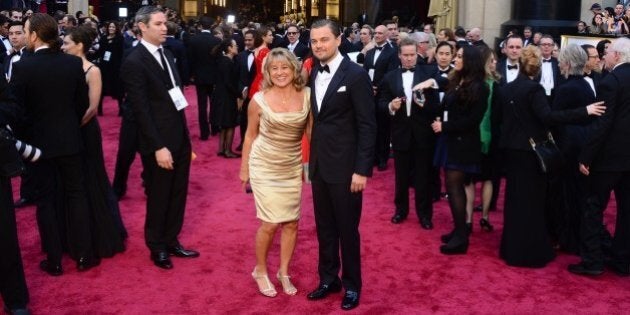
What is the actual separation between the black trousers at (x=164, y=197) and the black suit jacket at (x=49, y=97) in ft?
1.72

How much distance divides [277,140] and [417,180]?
6.71 ft

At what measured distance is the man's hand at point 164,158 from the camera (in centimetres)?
450

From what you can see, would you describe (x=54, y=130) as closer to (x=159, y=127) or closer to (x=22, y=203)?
(x=159, y=127)

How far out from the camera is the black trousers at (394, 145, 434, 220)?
5.81m

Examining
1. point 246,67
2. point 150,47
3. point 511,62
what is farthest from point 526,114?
point 246,67

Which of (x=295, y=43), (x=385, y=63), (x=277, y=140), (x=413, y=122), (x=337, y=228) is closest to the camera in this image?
(x=277, y=140)

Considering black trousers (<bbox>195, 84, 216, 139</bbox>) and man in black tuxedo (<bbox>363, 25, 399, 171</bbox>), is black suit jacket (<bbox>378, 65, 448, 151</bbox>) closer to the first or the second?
man in black tuxedo (<bbox>363, 25, 399, 171</bbox>)

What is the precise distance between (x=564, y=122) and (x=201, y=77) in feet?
20.0

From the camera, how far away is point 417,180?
5.83 metres

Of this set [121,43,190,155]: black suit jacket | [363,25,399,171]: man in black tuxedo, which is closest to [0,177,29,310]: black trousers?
[121,43,190,155]: black suit jacket

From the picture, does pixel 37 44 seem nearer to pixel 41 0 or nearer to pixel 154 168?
pixel 154 168

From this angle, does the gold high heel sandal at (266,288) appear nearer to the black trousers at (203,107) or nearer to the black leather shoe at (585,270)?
the black leather shoe at (585,270)

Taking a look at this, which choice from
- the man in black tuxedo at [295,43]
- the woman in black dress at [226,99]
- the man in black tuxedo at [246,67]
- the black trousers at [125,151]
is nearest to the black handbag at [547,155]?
the black trousers at [125,151]

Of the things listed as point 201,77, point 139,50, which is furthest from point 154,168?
point 201,77
